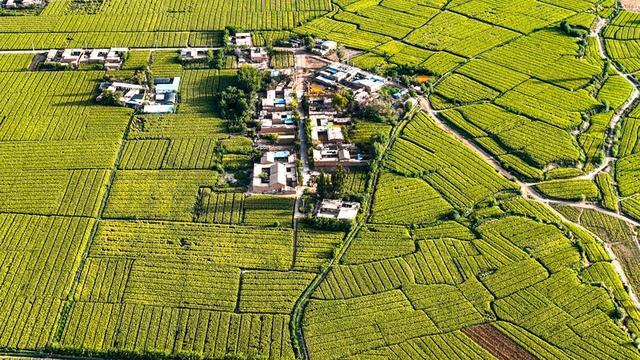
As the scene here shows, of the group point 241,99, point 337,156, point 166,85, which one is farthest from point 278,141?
point 166,85

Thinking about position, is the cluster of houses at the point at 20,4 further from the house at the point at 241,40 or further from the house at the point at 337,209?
the house at the point at 337,209

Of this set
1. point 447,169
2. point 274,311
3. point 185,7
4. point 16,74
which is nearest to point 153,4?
point 185,7

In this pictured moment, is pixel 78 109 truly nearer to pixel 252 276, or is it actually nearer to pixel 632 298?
pixel 252 276

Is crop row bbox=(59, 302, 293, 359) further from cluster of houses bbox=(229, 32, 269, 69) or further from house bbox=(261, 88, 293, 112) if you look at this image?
cluster of houses bbox=(229, 32, 269, 69)

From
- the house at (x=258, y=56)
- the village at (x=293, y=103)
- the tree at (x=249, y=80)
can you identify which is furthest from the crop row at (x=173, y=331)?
the house at (x=258, y=56)

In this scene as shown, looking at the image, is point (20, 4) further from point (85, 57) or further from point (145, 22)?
point (85, 57)

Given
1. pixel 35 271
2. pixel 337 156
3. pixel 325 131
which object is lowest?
pixel 35 271
